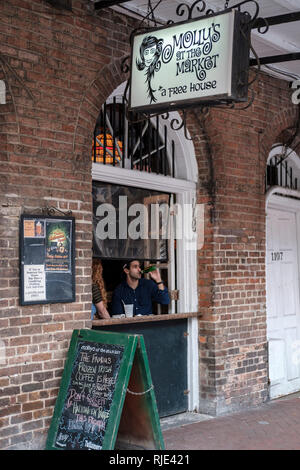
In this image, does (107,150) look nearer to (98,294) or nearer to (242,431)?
(98,294)

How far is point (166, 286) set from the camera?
755 centimetres

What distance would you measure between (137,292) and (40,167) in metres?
2.07

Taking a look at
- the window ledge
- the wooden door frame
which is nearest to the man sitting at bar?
the window ledge

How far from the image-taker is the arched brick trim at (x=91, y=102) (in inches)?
232

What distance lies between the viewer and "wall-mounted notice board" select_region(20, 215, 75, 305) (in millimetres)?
5404

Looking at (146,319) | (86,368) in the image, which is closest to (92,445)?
(86,368)

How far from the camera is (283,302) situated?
9148mm

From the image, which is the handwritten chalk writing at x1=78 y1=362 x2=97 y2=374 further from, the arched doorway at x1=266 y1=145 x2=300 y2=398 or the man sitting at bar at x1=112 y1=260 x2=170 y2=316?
the arched doorway at x1=266 y1=145 x2=300 y2=398

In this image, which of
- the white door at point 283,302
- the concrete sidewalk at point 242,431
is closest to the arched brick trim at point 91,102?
the concrete sidewalk at point 242,431

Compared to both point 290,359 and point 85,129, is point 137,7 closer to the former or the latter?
point 85,129

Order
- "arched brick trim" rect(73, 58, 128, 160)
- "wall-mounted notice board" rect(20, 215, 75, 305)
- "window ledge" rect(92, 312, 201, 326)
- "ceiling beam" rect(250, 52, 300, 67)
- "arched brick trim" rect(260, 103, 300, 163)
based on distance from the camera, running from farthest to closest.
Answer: "arched brick trim" rect(260, 103, 300, 163)
"ceiling beam" rect(250, 52, 300, 67)
"window ledge" rect(92, 312, 201, 326)
"arched brick trim" rect(73, 58, 128, 160)
"wall-mounted notice board" rect(20, 215, 75, 305)

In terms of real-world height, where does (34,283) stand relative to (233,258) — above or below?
below

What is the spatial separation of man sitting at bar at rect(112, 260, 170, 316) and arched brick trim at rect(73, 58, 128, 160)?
1551 millimetres

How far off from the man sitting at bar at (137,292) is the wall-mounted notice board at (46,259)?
1287 millimetres
